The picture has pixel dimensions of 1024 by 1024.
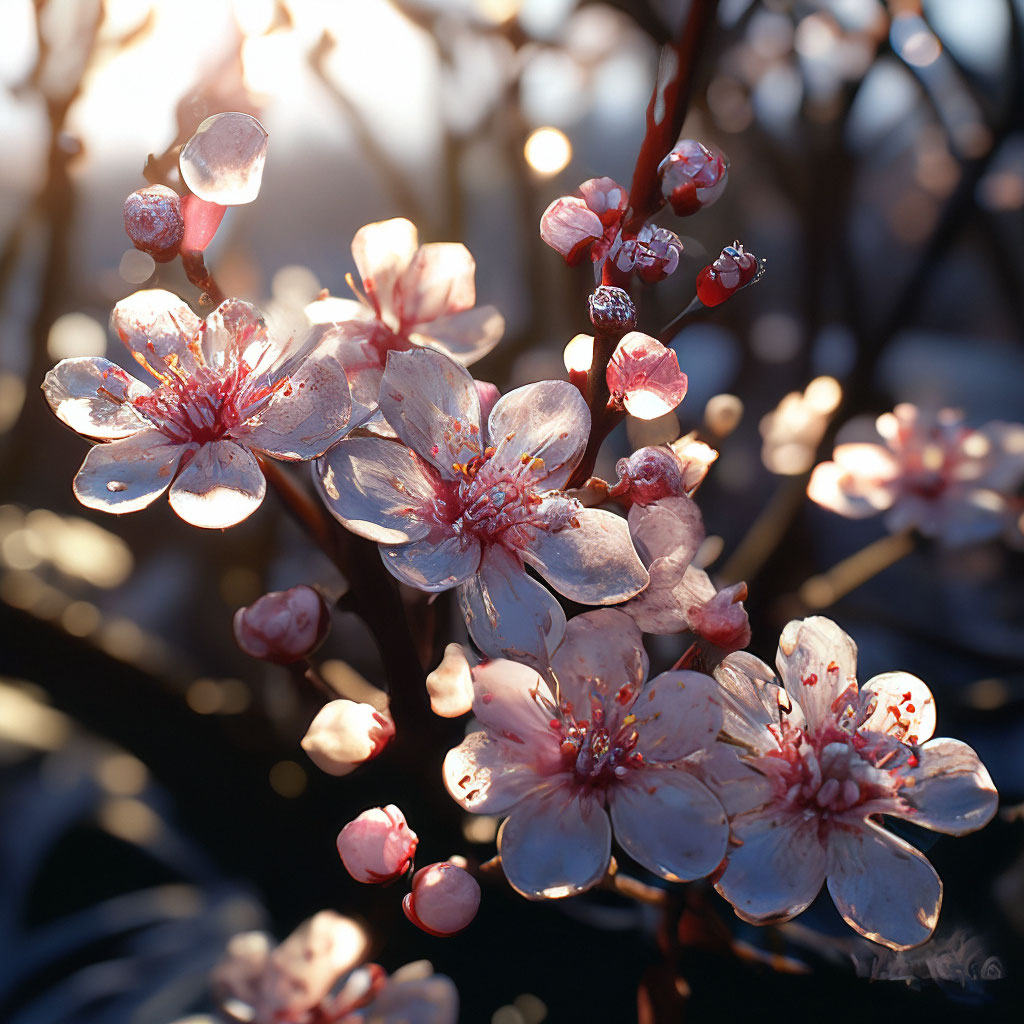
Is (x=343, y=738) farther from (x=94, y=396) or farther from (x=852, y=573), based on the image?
(x=852, y=573)

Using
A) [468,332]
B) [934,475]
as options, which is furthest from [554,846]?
[934,475]

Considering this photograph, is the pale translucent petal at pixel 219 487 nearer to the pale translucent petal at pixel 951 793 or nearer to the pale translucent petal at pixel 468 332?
the pale translucent petal at pixel 468 332

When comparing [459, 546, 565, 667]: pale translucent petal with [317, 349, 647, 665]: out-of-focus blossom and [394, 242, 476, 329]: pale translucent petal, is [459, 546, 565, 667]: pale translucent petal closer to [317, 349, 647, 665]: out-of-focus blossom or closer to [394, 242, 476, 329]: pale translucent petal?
[317, 349, 647, 665]: out-of-focus blossom

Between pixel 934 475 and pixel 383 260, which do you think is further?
pixel 934 475

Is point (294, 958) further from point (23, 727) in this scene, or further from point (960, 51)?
point (960, 51)

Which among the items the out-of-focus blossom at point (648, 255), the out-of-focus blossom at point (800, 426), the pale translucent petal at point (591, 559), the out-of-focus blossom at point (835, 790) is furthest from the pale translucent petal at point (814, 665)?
the out-of-focus blossom at point (800, 426)

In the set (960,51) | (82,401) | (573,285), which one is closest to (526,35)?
(573,285)

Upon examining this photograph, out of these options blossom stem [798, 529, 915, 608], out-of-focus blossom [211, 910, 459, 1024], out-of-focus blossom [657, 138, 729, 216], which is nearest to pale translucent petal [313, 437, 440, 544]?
out-of-focus blossom [657, 138, 729, 216]

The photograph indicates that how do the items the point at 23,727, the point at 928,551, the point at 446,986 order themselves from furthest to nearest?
the point at 928,551 → the point at 23,727 → the point at 446,986
